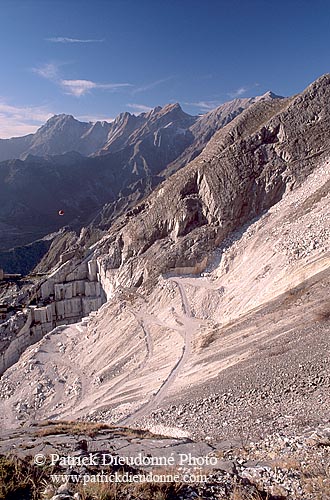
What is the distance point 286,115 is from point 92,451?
33919 mm

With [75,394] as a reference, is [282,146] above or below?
above

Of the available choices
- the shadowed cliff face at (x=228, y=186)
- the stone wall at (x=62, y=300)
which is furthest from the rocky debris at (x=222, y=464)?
the stone wall at (x=62, y=300)

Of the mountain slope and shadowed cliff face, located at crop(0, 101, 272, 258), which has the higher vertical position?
shadowed cliff face, located at crop(0, 101, 272, 258)

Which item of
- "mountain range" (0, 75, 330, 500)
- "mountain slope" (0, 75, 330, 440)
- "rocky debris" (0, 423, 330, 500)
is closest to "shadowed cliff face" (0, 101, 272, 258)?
"mountain range" (0, 75, 330, 500)

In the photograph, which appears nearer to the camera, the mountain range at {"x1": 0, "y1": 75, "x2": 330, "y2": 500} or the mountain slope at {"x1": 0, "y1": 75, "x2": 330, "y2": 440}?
the mountain range at {"x1": 0, "y1": 75, "x2": 330, "y2": 500}

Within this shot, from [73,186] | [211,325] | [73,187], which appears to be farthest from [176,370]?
[73,186]

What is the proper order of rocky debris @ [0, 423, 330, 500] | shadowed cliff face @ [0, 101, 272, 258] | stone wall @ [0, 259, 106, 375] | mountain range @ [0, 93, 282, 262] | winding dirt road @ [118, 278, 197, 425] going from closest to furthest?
rocky debris @ [0, 423, 330, 500] → winding dirt road @ [118, 278, 197, 425] → stone wall @ [0, 259, 106, 375] → shadowed cliff face @ [0, 101, 272, 258] → mountain range @ [0, 93, 282, 262]

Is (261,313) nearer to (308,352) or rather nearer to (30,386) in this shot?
(308,352)

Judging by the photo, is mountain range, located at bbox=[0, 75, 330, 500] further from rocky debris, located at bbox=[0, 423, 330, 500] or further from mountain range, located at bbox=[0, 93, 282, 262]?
mountain range, located at bbox=[0, 93, 282, 262]

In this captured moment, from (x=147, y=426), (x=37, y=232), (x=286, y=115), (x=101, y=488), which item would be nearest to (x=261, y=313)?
(x=147, y=426)

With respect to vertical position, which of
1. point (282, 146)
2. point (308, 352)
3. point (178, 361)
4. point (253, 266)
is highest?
point (282, 146)

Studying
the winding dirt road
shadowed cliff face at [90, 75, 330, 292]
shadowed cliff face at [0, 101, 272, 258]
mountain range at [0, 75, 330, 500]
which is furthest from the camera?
shadowed cliff face at [0, 101, 272, 258]

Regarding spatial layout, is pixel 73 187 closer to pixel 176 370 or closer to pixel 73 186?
pixel 73 186

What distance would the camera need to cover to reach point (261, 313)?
793 inches
